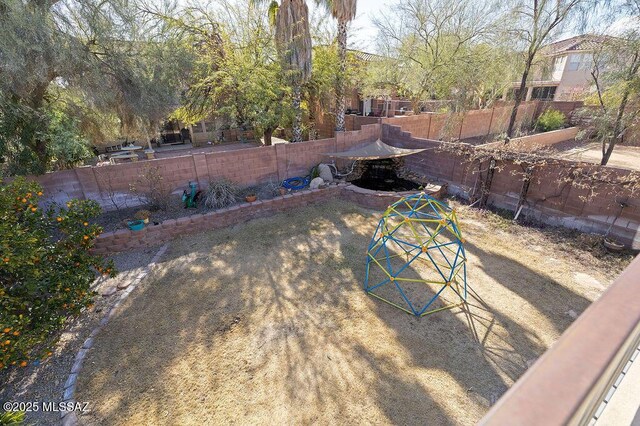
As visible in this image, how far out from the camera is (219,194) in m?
8.69

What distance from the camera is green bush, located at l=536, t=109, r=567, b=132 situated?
18500 millimetres

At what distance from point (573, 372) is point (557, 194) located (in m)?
9.14

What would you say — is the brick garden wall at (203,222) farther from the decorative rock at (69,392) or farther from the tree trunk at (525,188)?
the tree trunk at (525,188)

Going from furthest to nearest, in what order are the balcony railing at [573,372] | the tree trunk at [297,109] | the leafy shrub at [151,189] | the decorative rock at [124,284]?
the tree trunk at [297,109], the leafy shrub at [151,189], the decorative rock at [124,284], the balcony railing at [573,372]

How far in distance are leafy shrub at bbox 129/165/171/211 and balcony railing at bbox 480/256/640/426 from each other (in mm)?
8993

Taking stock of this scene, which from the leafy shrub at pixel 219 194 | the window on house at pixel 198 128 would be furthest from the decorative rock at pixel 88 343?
the window on house at pixel 198 128

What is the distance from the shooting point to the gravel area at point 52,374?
3812 millimetres

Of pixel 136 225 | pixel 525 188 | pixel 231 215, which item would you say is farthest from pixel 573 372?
pixel 525 188

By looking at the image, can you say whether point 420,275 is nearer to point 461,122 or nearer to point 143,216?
point 143,216

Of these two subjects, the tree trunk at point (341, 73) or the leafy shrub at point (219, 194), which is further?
the tree trunk at point (341, 73)

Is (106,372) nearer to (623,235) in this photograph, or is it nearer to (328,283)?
(328,283)

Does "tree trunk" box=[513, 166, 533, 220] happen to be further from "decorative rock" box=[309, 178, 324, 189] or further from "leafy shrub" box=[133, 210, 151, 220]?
"leafy shrub" box=[133, 210, 151, 220]

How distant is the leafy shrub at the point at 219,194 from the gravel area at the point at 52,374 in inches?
144

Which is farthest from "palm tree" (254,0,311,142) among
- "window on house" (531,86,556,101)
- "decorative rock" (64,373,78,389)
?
"window on house" (531,86,556,101)
